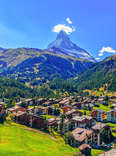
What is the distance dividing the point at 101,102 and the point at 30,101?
7351 centimetres

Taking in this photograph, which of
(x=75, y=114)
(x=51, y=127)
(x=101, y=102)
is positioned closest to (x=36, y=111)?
(x=75, y=114)

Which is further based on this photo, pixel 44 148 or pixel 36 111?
pixel 36 111

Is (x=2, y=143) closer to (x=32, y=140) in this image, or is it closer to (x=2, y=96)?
(x=32, y=140)

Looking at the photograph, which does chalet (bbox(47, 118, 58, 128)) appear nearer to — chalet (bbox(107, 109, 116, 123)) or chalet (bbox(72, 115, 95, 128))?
chalet (bbox(72, 115, 95, 128))

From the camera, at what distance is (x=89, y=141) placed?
80688 mm

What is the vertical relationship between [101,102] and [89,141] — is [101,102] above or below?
above

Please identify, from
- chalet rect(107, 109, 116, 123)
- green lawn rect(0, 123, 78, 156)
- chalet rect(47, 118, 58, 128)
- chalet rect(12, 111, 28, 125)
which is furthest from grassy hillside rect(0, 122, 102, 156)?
chalet rect(107, 109, 116, 123)

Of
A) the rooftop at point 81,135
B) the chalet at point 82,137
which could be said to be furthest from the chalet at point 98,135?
the rooftop at point 81,135

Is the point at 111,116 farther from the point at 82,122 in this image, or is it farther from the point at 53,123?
the point at 53,123

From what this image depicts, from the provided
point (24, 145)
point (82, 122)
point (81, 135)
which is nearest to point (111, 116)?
point (82, 122)

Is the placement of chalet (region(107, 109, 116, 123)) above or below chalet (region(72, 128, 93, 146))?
above

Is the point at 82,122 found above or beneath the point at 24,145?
above

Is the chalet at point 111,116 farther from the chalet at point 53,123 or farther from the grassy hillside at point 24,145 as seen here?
the grassy hillside at point 24,145

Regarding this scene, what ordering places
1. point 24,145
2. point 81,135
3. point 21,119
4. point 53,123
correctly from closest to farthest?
point 24,145
point 81,135
point 21,119
point 53,123
